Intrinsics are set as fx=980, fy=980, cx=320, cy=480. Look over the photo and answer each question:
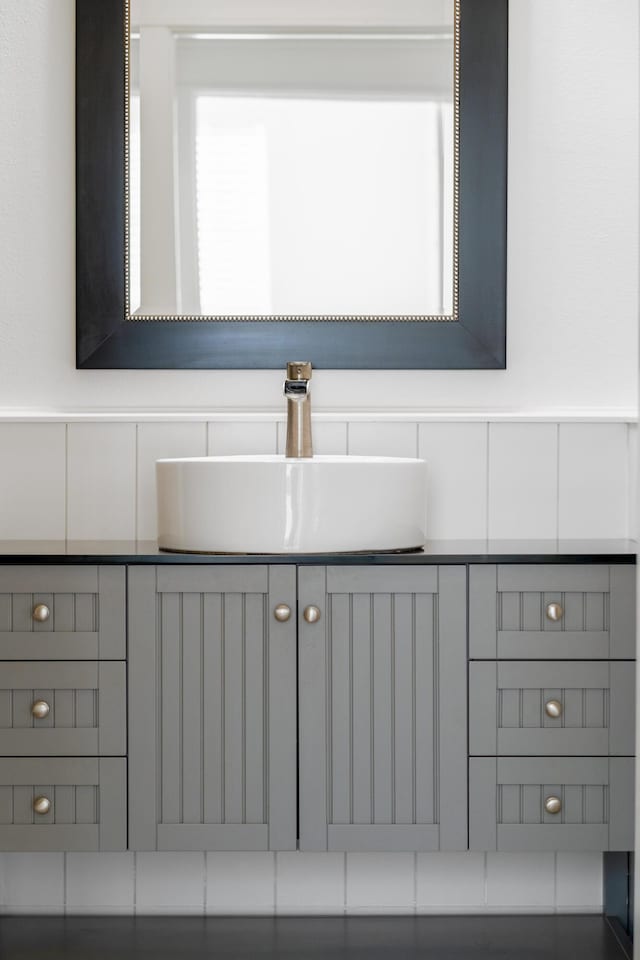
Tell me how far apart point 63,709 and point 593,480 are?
3.39ft

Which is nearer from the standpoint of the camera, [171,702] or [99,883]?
[171,702]

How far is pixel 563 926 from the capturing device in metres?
1.82

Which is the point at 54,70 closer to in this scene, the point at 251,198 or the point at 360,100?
the point at 251,198

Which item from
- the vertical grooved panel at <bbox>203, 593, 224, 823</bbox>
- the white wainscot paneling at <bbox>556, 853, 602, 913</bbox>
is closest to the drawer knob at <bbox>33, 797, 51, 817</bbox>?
the vertical grooved panel at <bbox>203, 593, 224, 823</bbox>

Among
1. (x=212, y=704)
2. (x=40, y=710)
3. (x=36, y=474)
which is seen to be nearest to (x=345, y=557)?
(x=212, y=704)

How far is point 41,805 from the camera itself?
1.54m

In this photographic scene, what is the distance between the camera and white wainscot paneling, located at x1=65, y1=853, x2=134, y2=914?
187cm

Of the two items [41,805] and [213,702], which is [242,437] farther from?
[41,805]

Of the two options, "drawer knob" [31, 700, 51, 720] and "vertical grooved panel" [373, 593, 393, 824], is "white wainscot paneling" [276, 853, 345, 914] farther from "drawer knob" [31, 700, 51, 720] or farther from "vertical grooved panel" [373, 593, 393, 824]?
"drawer knob" [31, 700, 51, 720]

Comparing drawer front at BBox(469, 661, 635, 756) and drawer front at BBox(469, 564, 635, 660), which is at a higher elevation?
drawer front at BBox(469, 564, 635, 660)

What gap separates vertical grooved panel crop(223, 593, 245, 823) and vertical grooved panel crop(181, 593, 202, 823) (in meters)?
0.04

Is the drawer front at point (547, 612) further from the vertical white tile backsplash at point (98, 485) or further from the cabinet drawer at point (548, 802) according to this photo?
the vertical white tile backsplash at point (98, 485)

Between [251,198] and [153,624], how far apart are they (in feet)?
2.82

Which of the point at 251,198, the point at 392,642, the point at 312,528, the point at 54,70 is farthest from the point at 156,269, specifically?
the point at 392,642
